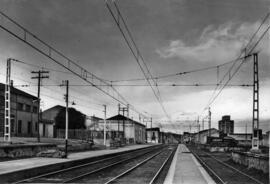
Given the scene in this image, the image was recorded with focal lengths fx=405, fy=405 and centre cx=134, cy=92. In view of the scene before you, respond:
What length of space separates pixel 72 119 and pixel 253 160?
85.5 metres

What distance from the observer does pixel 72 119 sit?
108 metres

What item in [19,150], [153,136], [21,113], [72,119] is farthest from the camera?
[153,136]

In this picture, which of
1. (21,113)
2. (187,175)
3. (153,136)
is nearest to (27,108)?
(21,113)

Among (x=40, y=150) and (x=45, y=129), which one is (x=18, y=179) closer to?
(x=40, y=150)

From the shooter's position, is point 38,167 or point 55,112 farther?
point 55,112

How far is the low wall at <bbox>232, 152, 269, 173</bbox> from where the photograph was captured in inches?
861

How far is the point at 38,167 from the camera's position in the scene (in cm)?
2206

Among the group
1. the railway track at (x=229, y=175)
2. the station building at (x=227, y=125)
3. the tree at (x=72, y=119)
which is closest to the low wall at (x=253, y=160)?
the railway track at (x=229, y=175)

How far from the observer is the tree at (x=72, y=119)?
105 metres

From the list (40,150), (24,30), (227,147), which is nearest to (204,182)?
(24,30)

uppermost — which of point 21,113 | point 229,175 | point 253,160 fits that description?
point 21,113

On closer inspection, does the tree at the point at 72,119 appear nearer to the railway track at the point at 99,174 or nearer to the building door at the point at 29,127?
the building door at the point at 29,127

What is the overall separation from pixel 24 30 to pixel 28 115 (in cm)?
5609

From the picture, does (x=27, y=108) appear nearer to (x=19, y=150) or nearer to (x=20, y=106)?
(x=20, y=106)
